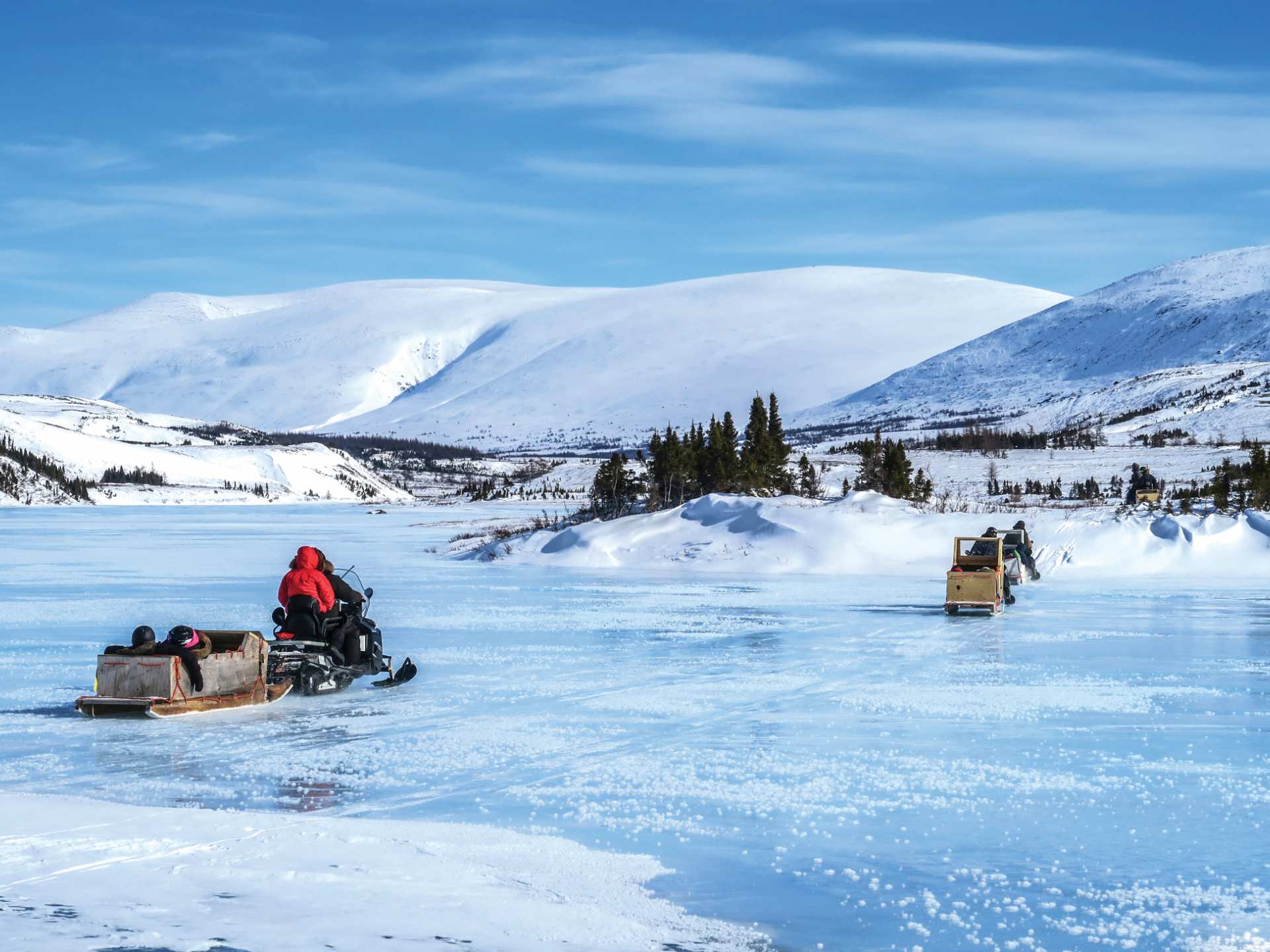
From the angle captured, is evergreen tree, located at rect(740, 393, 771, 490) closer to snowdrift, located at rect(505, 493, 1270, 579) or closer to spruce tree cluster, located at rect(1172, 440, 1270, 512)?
snowdrift, located at rect(505, 493, 1270, 579)

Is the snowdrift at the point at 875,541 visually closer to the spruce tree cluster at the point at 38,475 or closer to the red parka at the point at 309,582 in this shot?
the red parka at the point at 309,582

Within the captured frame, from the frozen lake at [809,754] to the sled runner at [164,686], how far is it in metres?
0.21

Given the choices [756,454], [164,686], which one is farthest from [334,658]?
[756,454]

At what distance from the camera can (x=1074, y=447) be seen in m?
80.7

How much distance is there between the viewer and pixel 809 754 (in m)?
11.3

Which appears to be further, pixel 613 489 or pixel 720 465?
pixel 613 489

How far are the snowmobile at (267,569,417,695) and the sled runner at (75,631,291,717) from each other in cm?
68

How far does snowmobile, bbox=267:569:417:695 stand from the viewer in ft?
46.9

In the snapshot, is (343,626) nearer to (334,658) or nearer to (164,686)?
(334,658)

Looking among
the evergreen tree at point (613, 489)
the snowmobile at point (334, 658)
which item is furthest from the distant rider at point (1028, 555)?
the evergreen tree at point (613, 489)

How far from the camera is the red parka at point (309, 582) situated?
14.3 m

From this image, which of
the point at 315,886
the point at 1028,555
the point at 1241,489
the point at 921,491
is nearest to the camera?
the point at 315,886

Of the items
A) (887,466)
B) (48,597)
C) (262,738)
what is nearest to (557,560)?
(48,597)

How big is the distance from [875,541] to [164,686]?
76.7 ft
